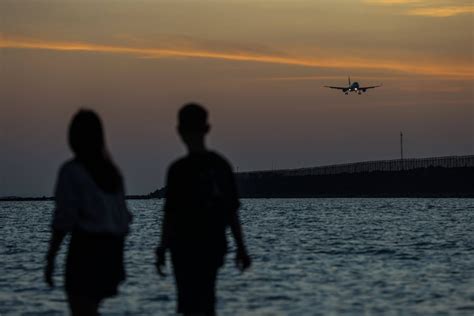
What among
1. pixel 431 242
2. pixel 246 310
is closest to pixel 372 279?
pixel 246 310

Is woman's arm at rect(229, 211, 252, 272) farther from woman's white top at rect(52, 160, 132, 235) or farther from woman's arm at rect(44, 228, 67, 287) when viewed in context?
woman's arm at rect(44, 228, 67, 287)

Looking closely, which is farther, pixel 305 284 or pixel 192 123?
pixel 305 284

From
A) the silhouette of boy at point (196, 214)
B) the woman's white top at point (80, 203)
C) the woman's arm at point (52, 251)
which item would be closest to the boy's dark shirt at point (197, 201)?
the silhouette of boy at point (196, 214)

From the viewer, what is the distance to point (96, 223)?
896cm

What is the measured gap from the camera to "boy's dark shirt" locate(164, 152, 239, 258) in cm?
947

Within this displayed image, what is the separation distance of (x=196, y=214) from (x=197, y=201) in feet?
0.35

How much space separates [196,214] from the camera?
952cm

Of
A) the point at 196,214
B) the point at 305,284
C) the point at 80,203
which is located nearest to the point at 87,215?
the point at 80,203

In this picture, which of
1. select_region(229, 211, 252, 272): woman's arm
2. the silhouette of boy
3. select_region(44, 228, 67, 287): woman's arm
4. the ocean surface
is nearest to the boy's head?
the silhouette of boy

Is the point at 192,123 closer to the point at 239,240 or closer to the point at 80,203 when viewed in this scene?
the point at 239,240

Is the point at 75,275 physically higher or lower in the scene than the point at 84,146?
lower

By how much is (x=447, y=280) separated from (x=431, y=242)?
1849 cm

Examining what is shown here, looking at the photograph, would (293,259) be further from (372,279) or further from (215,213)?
(215,213)

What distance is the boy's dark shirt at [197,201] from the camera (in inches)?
373
